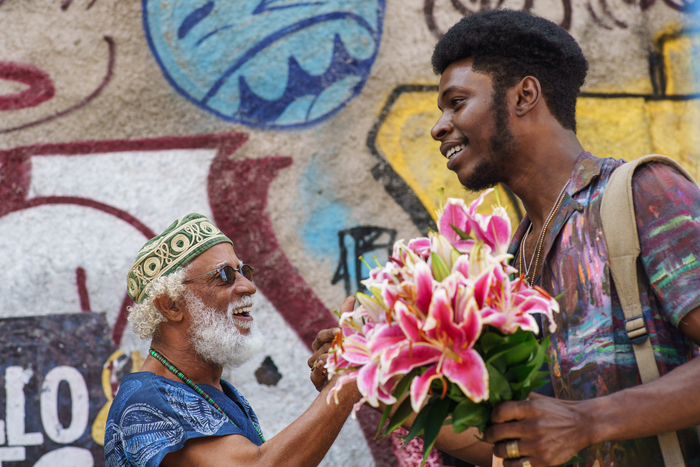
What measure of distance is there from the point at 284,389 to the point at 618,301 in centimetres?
250

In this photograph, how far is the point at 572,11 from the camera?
13.5 feet

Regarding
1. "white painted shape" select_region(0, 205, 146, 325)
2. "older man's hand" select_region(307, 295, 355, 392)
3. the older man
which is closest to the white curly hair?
the older man

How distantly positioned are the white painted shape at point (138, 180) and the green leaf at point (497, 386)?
2.84 m

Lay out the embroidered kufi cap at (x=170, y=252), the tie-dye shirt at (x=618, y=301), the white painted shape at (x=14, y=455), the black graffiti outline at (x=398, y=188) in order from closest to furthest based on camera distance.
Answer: the tie-dye shirt at (x=618, y=301), the embroidered kufi cap at (x=170, y=252), the white painted shape at (x=14, y=455), the black graffiti outline at (x=398, y=188)

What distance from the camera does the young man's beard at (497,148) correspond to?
77.6 inches

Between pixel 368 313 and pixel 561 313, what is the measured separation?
27.0 inches

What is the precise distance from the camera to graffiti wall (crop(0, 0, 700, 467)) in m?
3.73

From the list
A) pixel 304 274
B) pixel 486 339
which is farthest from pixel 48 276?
pixel 486 339

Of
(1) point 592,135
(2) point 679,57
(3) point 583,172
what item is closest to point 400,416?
(3) point 583,172

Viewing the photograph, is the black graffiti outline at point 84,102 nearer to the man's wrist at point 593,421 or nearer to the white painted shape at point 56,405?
the white painted shape at point 56,405

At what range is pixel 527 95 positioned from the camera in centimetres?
200

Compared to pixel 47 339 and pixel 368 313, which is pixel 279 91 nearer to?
pixel 47 339

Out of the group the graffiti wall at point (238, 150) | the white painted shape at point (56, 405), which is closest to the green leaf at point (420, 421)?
the graffiti wall at point (238, 150)

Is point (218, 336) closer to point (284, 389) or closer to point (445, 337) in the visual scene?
point (284, 389)
